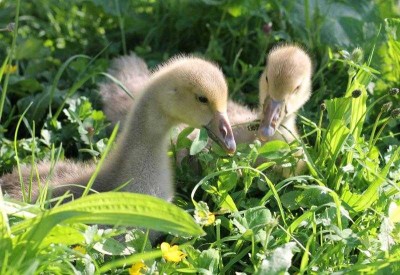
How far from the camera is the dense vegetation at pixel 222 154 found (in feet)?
7.94

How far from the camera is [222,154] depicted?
3.04 metres

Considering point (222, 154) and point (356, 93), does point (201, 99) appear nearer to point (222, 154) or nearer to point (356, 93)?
point (222, 154)

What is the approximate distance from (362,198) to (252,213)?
1.40 ft

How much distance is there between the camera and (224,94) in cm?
304

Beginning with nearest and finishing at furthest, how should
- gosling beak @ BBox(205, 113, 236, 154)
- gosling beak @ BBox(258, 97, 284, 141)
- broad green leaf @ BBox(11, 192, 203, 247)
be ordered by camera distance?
broad green leaf @ BBox(11, 192, 203, 247) < gosling beak @ BBox(205, 113, 236, 154) < gosling beak @ BBox(258, 97, 284, 141)

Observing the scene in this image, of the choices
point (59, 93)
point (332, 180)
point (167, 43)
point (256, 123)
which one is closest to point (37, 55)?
point (59, 93)

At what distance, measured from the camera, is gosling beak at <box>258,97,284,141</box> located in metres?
3.22

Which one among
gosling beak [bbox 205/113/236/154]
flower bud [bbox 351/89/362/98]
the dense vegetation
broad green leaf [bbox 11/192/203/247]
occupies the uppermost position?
broad green leaf [bbox 11/192/203/247]

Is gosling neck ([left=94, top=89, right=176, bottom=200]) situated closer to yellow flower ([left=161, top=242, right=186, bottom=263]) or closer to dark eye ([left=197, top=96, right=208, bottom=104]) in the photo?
dark eye ([left=197, top=96, right=208, bottom=104])

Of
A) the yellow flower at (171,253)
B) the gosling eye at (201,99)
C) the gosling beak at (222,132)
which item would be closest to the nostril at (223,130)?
the gosling beak at (222,132)

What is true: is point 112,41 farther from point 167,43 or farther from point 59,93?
point 59,93

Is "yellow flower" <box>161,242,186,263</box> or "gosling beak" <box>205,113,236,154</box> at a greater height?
"gosling beak" <box>205,113,236,154</box>

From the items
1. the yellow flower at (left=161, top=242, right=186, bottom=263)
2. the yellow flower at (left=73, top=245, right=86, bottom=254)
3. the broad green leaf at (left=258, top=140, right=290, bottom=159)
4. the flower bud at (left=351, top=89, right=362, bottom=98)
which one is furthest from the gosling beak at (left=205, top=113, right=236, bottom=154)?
the yellow flower at (left=73, top=245, right=86, bottom=254)

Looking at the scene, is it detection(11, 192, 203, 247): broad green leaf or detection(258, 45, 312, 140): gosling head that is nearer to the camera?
detection(11, 192, 203, 247): broad green leaf
